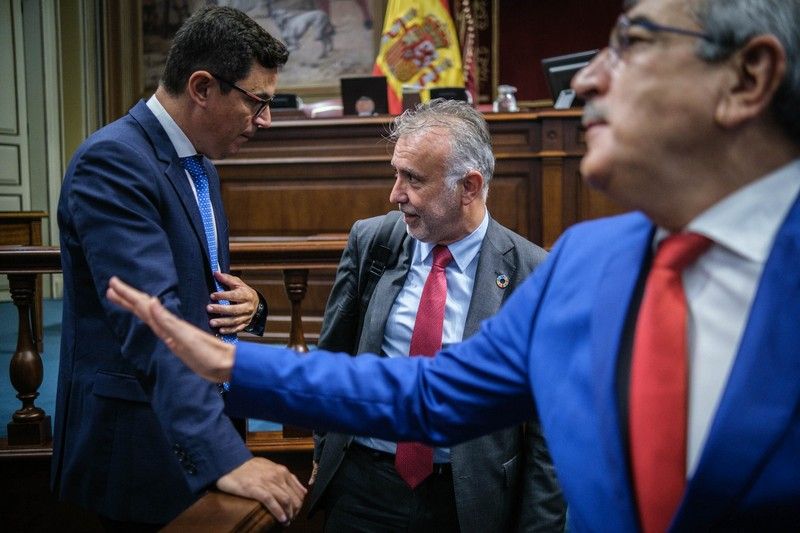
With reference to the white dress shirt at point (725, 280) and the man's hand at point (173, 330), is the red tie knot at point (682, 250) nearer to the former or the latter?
the white dress shirt at point (725, 280)

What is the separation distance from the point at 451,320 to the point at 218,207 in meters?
0.63

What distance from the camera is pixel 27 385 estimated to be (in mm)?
2705

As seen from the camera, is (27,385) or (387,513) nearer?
(387,513)

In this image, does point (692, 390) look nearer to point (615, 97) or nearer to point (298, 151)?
point (615, 97)

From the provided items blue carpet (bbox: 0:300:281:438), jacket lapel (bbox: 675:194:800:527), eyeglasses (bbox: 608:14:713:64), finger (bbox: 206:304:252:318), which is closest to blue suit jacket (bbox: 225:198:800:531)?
jacket lapel (bbox: 675:194:800:527)

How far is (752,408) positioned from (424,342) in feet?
3.91

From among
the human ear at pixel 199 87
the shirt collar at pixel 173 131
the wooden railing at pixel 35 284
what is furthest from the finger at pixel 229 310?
the wooden railing at pixel 35 284

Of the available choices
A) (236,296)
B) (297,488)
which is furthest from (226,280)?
(297,488)

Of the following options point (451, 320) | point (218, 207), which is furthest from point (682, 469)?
point (218, 207)

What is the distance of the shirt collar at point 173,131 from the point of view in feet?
5.59

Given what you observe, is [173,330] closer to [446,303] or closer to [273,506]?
[273,506]

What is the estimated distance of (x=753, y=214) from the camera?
87 cm

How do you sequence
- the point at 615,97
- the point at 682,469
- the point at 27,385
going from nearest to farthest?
the point at 682,469 → the point at 615,97 → the point at 27,385

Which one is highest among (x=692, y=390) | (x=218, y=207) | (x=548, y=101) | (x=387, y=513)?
(x=548, y=101)
